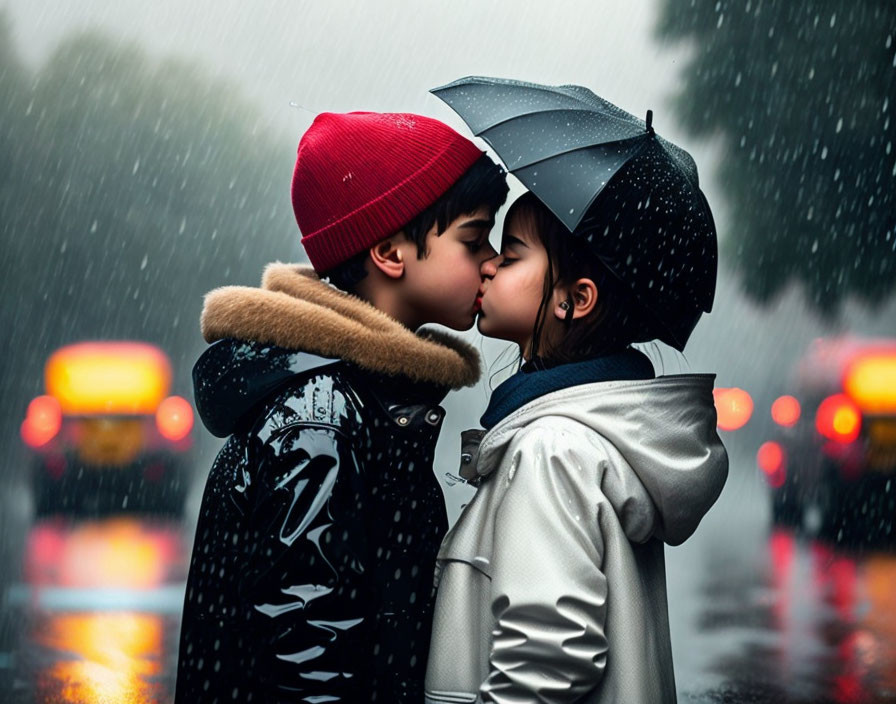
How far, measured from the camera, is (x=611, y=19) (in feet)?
110

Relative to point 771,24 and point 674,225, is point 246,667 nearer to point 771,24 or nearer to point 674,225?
point 674,225

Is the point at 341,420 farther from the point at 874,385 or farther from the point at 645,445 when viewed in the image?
the point at 874,385

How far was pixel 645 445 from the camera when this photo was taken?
2.57 meters

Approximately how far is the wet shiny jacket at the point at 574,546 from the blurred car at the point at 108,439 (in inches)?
465

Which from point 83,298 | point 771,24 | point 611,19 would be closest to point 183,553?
point 771,24

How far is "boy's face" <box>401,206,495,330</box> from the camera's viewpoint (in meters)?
2.84

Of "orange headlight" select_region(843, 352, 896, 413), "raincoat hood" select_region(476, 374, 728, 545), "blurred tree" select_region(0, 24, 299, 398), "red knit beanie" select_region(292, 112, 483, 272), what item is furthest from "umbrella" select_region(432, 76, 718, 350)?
"blurred tree" select_region(0, 24, 299, 398)

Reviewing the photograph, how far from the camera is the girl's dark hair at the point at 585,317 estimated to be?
2764 mm

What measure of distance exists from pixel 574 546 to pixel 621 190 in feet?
2.44

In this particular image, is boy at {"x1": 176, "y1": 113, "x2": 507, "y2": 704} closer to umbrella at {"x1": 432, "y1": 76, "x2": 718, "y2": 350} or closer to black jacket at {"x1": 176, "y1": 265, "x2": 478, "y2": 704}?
black jacket at {"x1": 176, "y1": 265, "x2": 478, "y2": 704}

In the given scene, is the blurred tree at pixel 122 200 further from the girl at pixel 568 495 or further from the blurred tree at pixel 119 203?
the girl at pixel 568 495

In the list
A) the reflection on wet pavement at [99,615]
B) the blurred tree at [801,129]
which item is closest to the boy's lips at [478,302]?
the reflection on wet pavement at [99,615]

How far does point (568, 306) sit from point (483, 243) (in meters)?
0.26

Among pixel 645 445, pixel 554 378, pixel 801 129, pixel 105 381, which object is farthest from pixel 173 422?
pixel 645 445
